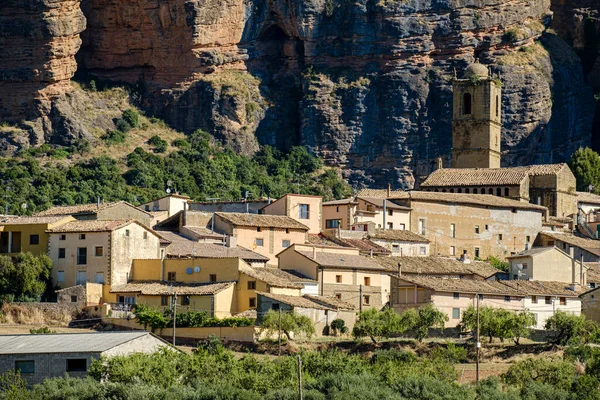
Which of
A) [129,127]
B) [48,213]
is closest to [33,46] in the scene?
[129,127]

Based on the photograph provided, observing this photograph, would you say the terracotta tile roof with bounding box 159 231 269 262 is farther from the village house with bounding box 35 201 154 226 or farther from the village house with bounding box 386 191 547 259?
the village house with bounding box 386 191 547 259

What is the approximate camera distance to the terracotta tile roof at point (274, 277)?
339ft

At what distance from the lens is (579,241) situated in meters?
129

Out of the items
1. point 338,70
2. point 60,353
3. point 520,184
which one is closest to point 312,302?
point 60,353

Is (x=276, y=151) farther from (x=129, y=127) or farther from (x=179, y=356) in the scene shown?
(x=179, y=356)

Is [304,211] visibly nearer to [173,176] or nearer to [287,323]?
[287,323]

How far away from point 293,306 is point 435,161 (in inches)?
2699

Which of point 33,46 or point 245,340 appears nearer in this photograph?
point 245,340

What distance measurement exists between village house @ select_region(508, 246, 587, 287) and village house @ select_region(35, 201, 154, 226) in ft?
64.0

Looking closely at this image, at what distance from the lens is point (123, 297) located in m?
104

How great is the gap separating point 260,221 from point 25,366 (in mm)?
32275

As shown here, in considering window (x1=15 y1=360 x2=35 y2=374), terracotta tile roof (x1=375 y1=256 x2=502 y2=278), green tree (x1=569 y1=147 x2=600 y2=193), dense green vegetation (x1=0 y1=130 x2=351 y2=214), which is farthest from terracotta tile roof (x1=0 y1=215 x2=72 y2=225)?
green tree (x1=569 y1=147 x2=600 y2=193)

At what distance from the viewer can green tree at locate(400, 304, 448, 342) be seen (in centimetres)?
10050

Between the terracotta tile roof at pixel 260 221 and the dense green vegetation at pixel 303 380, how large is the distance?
2088cm
